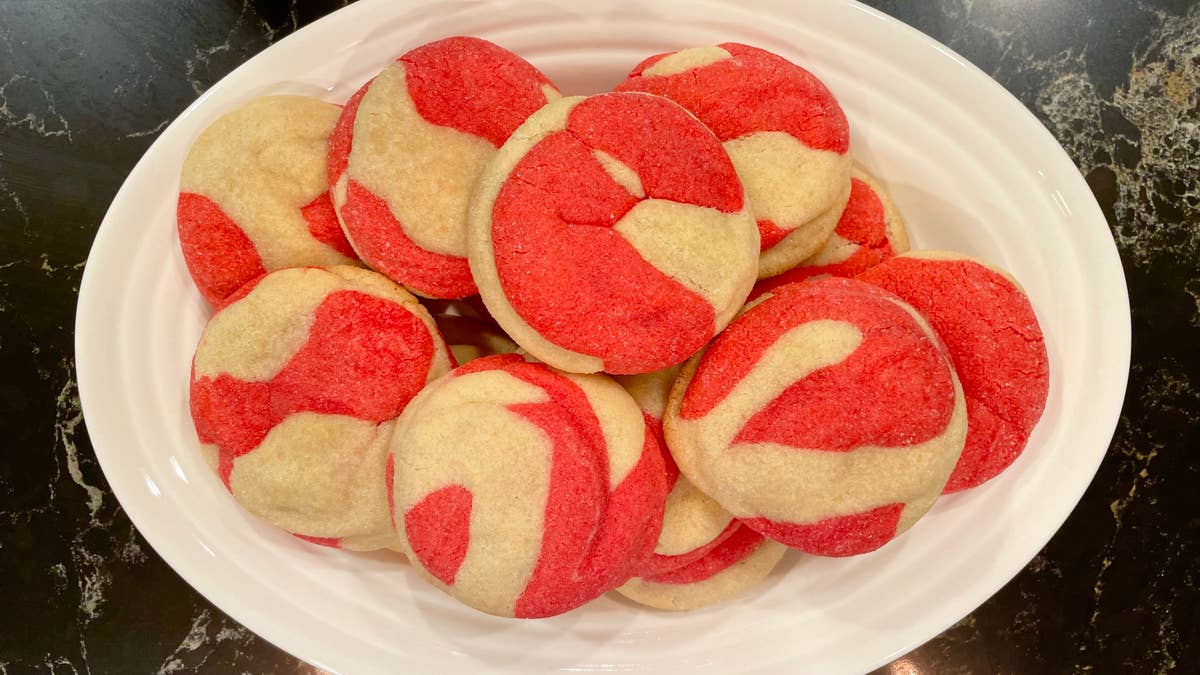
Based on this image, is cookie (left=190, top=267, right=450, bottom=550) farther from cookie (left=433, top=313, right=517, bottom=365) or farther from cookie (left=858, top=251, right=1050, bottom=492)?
cookie (left=858, top=251, right=1050, bottom=492)

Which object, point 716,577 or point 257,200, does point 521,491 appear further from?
point 257,200

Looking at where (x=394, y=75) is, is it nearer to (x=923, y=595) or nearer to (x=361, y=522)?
(x=361, y=522)

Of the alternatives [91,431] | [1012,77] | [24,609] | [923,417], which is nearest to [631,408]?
[923,417]

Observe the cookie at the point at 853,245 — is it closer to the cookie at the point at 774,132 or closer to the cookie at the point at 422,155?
the cookie at the point at 774,132

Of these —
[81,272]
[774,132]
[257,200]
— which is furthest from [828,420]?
[81,272]

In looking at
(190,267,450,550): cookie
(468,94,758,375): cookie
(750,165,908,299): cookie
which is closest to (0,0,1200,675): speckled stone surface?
(750,165,908,299): cookie

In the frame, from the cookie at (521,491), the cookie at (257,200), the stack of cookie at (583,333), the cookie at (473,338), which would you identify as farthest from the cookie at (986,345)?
the cookie at (257,200)

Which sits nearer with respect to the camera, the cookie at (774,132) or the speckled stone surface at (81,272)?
the cookie at (774,132)
